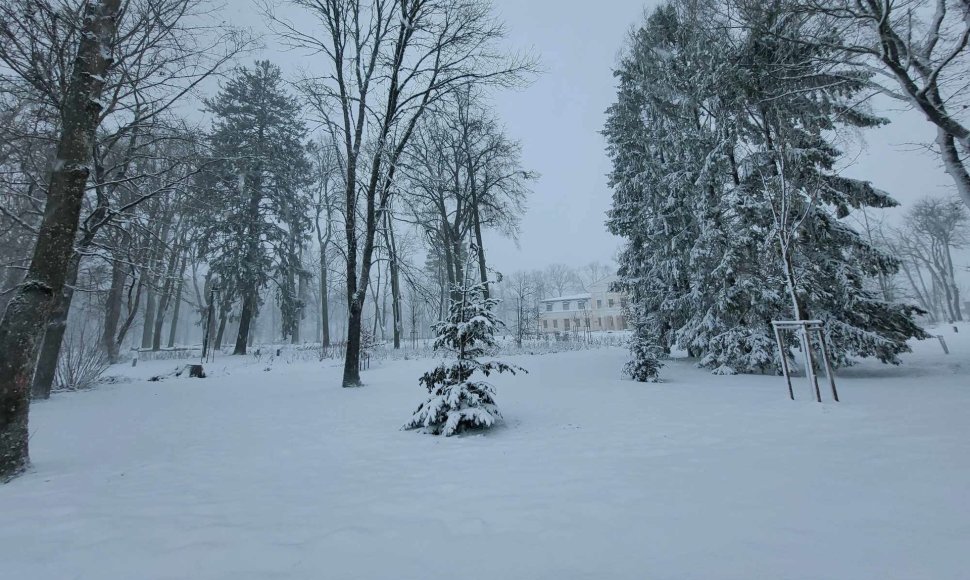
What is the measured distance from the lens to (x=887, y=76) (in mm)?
6801

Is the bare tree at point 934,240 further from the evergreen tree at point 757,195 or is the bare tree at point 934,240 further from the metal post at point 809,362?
the metal post at point 809,362

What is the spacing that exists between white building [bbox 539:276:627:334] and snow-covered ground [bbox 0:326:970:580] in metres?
44.4

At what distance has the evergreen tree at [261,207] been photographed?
19406 mm

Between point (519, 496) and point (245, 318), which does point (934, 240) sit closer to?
point (519, 496)

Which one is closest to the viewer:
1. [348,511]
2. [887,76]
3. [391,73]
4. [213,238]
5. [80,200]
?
[348,511]

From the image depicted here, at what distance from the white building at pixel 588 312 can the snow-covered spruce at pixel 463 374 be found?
144 ft

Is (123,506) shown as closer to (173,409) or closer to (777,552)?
(777,552)

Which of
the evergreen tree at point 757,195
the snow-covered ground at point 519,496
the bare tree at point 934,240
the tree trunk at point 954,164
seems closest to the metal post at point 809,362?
the snow-covered ground at point 519,496

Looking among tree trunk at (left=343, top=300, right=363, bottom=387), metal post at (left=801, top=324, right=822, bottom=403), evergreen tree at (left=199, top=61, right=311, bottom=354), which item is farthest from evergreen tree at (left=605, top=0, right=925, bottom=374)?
evergreen tree at (left=199, top=61, right=311, bottom=354)

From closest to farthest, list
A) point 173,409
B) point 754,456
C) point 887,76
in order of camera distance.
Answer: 1. point 754,456
2. point 887,76
3. point 173,409

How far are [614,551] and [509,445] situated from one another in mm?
2461

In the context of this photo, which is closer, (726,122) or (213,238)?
(726,122)

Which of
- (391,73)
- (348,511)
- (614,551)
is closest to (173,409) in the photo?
(348,511)

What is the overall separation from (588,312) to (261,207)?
4067 cm
